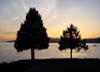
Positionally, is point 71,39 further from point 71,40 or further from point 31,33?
point 31,33

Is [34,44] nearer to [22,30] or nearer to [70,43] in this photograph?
[22,30]

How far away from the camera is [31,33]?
146ft

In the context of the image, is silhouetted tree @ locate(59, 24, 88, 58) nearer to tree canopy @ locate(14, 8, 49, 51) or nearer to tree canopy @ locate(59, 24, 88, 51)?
tree canopy @ locate(59, 24, 88, 51)

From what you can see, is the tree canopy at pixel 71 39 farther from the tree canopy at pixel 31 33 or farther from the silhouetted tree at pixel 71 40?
the tree canopy at pixel 31 33

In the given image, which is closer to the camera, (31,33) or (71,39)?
(31,33)

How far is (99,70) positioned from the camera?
26219 millimetres

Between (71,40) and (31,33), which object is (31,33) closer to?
(31,33)

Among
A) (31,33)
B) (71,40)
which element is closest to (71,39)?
(71,40)

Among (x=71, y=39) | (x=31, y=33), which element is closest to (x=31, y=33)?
(x=31, y=33)

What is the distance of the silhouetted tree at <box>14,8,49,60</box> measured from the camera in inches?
1737

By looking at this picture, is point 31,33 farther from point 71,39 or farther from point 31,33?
point 71,39

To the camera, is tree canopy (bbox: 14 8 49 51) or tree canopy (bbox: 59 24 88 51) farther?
tree canopy (bbox: 59 24 88 51)

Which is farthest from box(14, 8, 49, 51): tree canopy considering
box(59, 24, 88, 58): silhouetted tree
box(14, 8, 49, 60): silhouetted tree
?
Result: box(59, 24, 88, 58): silhouetted tree

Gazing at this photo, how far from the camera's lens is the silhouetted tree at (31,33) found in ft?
145
